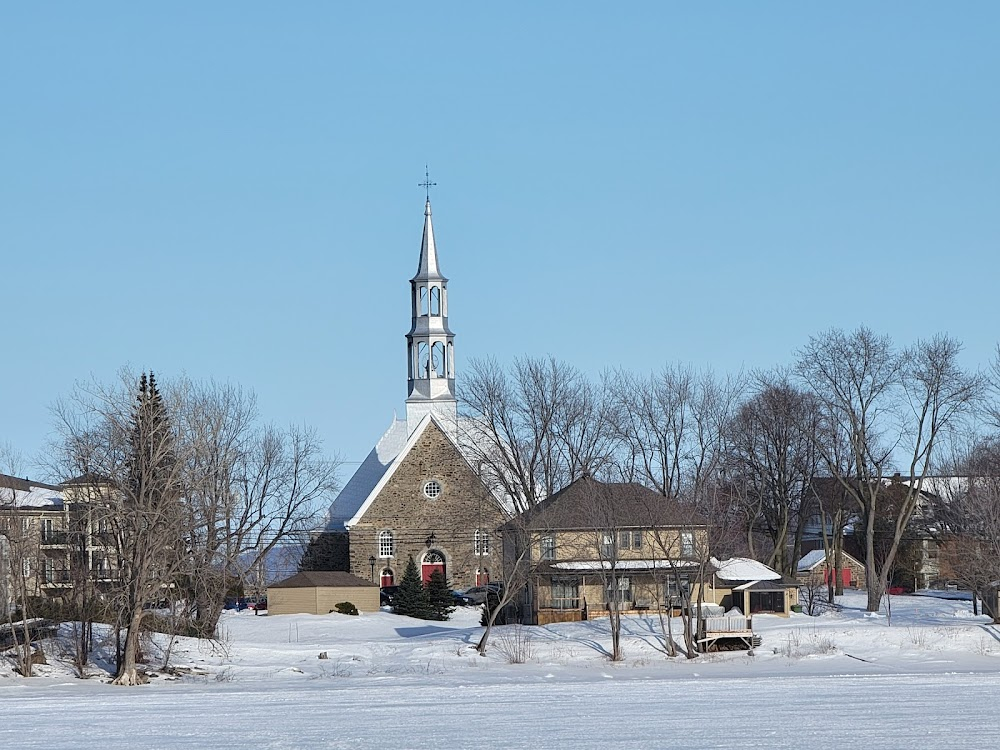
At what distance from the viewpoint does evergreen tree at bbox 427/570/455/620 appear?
5641cm

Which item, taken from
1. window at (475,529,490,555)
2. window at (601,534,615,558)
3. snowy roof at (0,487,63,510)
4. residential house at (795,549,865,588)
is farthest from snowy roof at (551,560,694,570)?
residential house at (795,549,865,588)

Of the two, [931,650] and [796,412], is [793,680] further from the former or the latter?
[796,412]

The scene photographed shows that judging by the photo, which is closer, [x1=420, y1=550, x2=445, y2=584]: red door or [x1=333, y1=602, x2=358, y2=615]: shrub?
[x1=333, y1=602, x2=358, y2=615]: shrub

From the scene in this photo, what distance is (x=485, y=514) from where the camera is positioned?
2557 inches

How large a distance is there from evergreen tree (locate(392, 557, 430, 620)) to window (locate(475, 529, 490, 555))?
21.9ft

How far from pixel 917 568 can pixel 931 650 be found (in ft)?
126

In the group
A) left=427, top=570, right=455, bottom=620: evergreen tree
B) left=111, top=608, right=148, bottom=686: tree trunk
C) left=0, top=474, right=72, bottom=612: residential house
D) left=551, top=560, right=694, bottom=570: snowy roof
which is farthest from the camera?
left=427, top=570, right=455, bottom=620: evergreen tree

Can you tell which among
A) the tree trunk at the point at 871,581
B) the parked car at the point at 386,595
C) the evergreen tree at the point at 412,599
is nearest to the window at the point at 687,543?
the tree trunk at the point at 871,581

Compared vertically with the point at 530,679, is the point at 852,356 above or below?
above

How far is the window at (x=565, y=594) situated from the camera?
164 ft

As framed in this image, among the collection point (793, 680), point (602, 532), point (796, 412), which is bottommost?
point (793, 680)

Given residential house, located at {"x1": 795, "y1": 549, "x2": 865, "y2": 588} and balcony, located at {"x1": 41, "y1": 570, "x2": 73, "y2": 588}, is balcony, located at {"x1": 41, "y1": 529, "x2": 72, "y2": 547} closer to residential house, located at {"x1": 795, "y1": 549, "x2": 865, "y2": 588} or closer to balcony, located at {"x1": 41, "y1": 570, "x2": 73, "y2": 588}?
balcony, located at {"x1": 41, "y1": 570, "x2": 73, "y2": 588}

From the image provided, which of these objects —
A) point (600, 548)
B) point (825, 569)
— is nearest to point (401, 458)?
point (825, 569)

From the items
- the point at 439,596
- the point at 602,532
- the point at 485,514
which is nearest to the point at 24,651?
the point at 602,532
